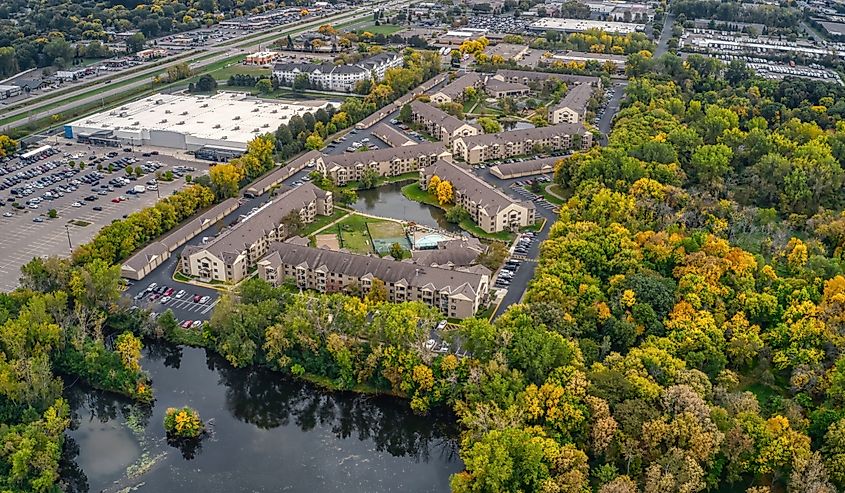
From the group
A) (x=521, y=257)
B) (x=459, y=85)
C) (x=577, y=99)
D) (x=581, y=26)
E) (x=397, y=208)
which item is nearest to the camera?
(x=521, y=257)

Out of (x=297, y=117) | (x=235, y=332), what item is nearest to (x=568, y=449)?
(x=235, y=332)

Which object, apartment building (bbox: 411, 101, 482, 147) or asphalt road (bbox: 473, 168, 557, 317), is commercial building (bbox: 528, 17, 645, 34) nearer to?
apartment building (bbox: 411, 101, 482, 147)

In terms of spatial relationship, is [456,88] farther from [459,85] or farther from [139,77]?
[139,77]

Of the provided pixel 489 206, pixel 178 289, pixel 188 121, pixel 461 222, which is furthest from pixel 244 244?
pixel 188 121

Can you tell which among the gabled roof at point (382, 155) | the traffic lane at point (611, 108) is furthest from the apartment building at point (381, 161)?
the traffic lane at point (611, 108)

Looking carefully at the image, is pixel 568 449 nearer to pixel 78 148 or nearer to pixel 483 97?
pixel 78 148

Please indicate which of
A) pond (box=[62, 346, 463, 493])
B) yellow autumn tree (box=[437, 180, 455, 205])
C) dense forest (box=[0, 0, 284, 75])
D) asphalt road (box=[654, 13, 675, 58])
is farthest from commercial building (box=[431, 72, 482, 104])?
pond (box=[62, 346, 463, 493])
